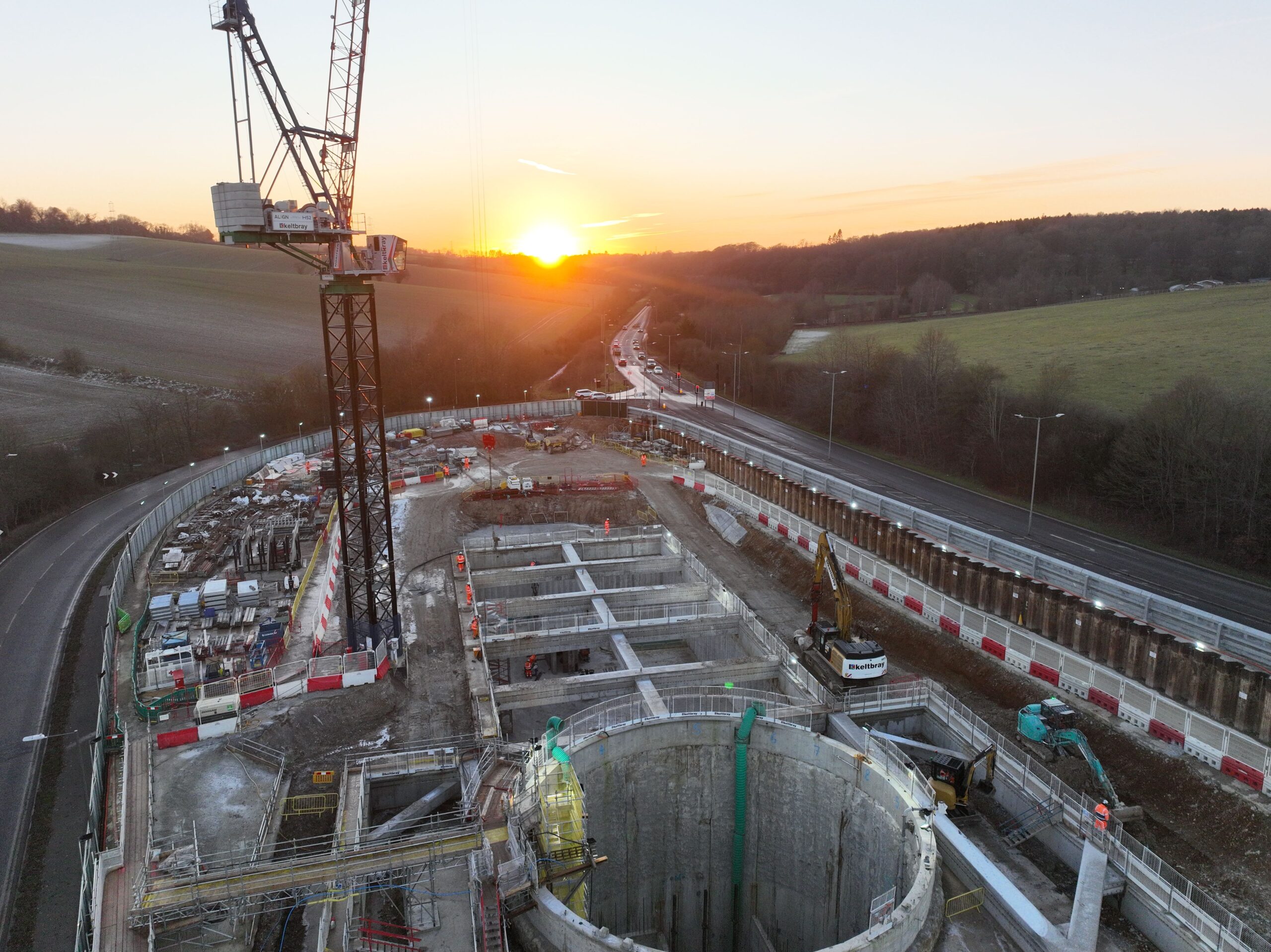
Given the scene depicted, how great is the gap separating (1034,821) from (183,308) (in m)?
119

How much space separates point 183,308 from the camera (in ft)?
360

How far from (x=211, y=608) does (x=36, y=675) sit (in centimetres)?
597

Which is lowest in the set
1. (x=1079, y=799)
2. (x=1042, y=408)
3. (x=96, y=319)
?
(x=1079, y=799)

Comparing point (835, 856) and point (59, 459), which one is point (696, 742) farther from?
point (59, 459)

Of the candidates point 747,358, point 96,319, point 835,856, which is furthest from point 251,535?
point 96,319

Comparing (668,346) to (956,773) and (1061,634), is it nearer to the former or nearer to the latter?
(1061,634)

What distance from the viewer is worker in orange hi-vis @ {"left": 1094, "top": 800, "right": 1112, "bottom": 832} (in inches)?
766

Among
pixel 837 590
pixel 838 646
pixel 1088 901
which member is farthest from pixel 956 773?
pixel 837 590

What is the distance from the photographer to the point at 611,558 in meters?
42.8

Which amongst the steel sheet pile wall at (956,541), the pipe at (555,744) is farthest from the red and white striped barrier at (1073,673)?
the pipe at (555,744)

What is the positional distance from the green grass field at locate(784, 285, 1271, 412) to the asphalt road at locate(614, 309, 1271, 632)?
12209 mm

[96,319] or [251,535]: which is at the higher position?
[96,319]

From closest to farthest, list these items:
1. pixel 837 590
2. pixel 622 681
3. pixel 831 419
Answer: pixel 622 681 → pixel 837 590 → pixel 831 419

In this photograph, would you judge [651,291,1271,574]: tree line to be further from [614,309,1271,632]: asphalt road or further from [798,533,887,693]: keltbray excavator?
[798,533,887,693]: keltbray excavator
